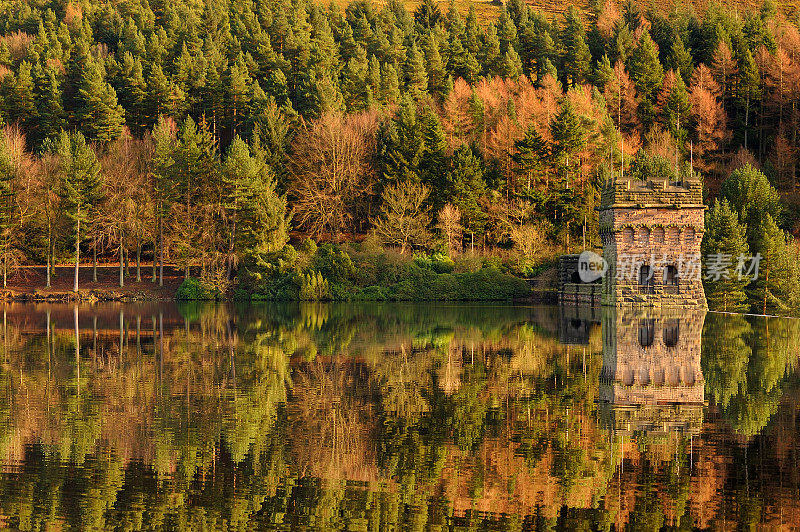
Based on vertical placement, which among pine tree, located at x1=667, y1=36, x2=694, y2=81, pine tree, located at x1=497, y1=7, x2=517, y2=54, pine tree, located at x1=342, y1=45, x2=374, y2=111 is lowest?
pine tree, located at x1=342, y1=45, x2=374, y2=111

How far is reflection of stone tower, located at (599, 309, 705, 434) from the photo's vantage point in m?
16.8

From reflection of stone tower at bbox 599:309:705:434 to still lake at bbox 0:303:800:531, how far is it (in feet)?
0.32

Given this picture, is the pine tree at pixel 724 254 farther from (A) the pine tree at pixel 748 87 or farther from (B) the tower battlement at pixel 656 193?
(A) the pine tree at pixel 748 87

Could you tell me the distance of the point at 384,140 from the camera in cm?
7656

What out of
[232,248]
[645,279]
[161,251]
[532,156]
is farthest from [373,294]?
[645,279]

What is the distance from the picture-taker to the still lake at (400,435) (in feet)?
36.9

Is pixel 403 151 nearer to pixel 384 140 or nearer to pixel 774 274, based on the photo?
pixel 384 140

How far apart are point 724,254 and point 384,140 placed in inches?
1310

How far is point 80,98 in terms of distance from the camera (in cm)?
8762

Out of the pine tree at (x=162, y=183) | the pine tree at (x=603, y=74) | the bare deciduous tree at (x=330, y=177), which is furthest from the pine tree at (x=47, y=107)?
the pine tree at (x=603, y=74)

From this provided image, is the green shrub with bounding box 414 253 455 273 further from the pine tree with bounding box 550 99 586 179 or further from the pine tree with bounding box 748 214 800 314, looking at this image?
the pine tree with bounding box 748 214 800 314

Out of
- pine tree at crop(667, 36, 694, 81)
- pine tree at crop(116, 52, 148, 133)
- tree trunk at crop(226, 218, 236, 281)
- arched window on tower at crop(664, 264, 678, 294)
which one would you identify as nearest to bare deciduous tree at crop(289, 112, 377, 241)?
tree trunk at crop(226, 218, 236, 281)

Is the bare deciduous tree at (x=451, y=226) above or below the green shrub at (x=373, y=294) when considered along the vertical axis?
→ above

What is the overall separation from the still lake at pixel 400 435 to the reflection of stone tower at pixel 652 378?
99 millimetres
